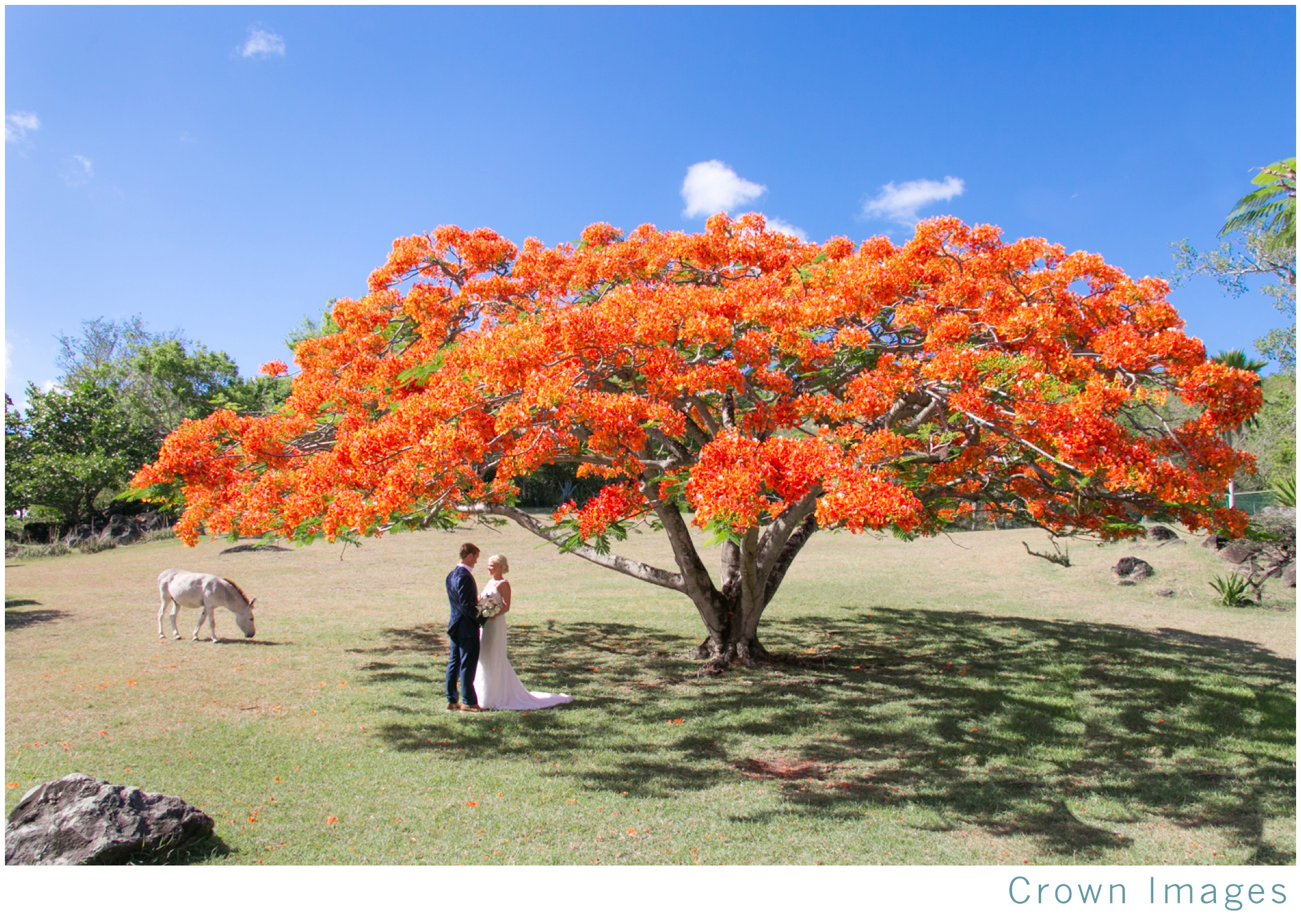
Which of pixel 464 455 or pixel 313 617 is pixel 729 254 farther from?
pixel 313 617

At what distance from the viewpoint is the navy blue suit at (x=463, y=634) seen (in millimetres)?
7023

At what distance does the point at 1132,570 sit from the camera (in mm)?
15984

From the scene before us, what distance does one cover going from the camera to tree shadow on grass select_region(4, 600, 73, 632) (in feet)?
37.6

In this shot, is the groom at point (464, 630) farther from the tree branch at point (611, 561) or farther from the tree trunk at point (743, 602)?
the tree trunk at point (743, 602)

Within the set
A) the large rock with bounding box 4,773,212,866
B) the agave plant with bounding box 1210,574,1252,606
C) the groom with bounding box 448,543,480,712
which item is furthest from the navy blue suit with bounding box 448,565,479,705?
the agave plant with bounding box 1210,574,1252,606

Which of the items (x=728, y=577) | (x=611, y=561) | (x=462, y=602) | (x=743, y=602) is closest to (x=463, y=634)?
(x=462, y=602)

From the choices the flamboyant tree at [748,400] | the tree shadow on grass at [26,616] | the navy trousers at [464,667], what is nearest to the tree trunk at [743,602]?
the flamboyant tree at [748,400]

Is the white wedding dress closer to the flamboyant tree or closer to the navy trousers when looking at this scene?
the navy trousers

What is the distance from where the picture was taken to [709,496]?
4.80m

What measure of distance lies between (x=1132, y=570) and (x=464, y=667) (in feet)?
48.6

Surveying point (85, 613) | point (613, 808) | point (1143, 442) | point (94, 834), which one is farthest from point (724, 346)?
point (85, 613)

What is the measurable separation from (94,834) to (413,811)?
1.73 m

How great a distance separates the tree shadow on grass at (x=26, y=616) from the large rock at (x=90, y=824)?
9.01 meters

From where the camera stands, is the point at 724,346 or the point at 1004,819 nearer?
the point at 1004,819
